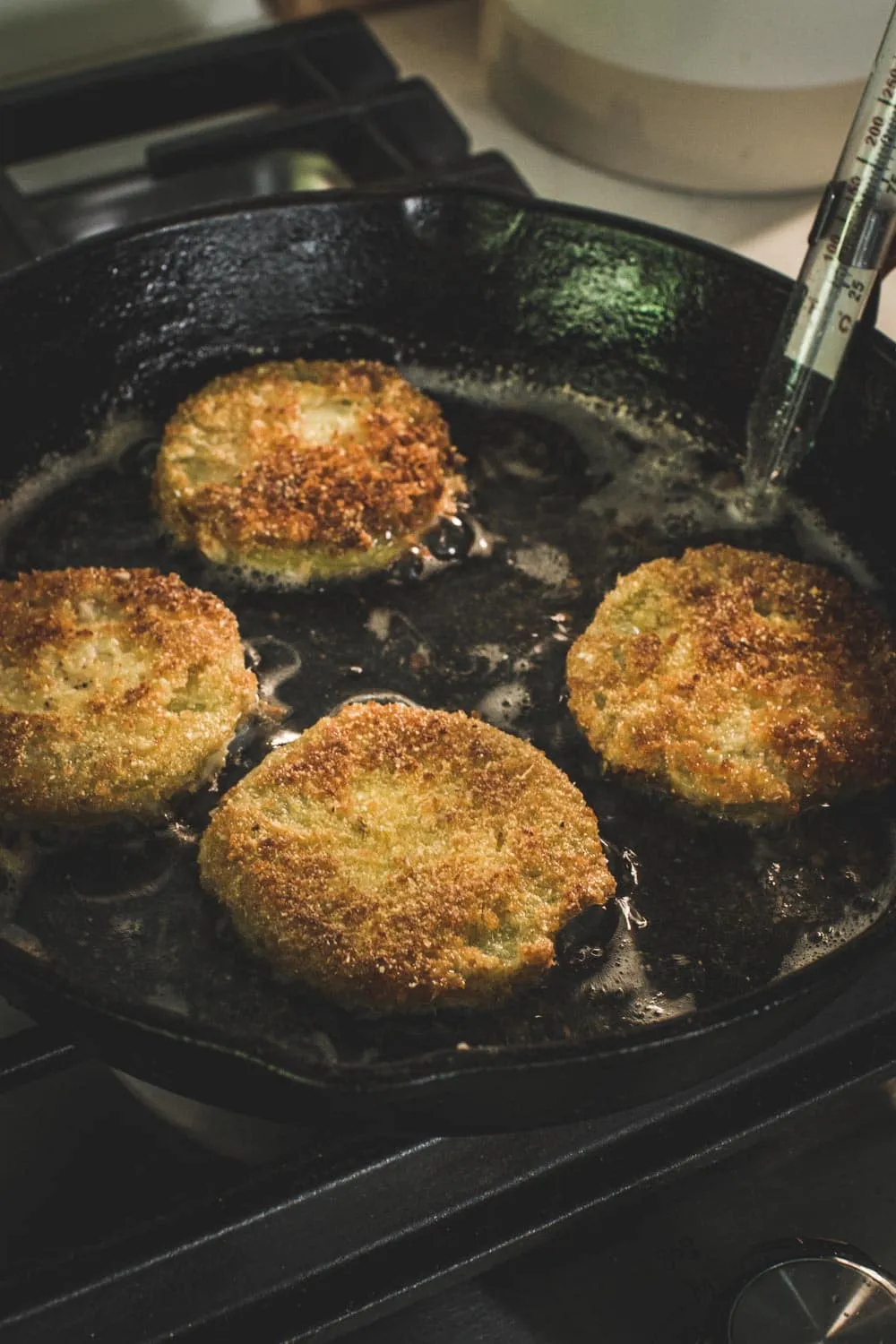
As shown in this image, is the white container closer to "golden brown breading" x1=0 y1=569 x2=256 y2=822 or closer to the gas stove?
"golden brown breading" x1=0 y1=569 x2=256 y2=822

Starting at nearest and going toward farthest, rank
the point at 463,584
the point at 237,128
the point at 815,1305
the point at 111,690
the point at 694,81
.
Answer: the point at 815,1305 < the point at 111,690 < the point at 463,584 < the point at 694,81 < the point at 237,128

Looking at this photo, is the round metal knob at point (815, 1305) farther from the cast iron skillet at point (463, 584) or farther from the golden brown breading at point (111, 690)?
the golden brown breading at point (111, 690)

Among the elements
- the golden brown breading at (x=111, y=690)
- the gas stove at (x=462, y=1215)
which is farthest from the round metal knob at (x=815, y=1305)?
the golden brown breading at (x=111, y=690)

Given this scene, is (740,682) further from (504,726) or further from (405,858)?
(405,858)

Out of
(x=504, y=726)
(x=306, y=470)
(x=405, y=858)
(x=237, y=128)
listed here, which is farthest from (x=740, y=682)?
(x=237, y=128)

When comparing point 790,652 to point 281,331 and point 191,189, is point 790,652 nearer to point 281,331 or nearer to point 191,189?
point 281,331

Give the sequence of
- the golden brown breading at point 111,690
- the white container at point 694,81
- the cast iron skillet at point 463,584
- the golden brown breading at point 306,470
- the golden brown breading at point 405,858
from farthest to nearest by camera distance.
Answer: the white container at point 694,81, the golden brown breading at point 306,470, the golden brown breading at point 111,690, the golden brown breading at point 405,858, the cast iron skillet at point 463,584
